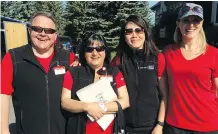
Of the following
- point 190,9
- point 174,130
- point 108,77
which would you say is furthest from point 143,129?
point 190,9

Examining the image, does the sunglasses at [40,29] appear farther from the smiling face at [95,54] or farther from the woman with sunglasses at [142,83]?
the woman with sunglasses at [142,83]

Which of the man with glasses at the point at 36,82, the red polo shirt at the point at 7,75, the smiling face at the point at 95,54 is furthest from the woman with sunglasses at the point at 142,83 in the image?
the red polo shirt at the point at 7,75

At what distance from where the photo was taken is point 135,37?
3291 millimetres

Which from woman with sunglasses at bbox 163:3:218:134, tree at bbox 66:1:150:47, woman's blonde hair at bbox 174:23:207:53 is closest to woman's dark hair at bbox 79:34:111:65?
woman with sunglasses at bbox 163:3:218:134

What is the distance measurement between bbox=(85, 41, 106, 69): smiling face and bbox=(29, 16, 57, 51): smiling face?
0.41 m

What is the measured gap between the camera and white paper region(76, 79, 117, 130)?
9.48ft

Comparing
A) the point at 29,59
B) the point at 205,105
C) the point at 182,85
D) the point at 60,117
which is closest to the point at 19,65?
the point at 29,59

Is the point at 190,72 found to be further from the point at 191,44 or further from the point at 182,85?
the point at 191,44

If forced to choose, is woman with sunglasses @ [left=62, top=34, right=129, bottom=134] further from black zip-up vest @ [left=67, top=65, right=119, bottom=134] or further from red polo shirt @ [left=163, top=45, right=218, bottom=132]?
red polo shirt @ [left=163, top=45, right=218, bottom=132]

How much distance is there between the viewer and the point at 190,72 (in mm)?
2922

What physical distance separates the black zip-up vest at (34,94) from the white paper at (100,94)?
0.29 meters

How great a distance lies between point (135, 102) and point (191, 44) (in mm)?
891

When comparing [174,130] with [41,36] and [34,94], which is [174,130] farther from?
[41,36]

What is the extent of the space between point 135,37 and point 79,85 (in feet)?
2.89
